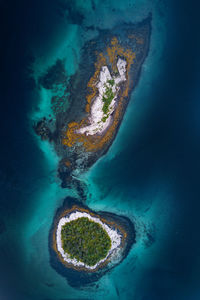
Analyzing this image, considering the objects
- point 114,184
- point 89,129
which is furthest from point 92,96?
point 114,184

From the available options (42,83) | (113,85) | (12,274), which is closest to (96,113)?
(113,85)

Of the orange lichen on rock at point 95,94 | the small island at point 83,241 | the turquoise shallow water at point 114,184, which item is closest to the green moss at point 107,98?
the orange lichen on rock at point 95,94

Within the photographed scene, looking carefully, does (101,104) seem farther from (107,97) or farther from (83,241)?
(83,241)

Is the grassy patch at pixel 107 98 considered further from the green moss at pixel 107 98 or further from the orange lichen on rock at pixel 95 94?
the orange lichen on rock at pixel 95 94

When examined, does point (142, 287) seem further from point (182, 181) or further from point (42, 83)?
point (42, 83)

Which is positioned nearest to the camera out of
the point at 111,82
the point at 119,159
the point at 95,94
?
the point at 95,94

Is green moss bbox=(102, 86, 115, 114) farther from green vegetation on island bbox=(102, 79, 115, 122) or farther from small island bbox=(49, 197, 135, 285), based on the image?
small island bbox=(49, 197, 135, 285)

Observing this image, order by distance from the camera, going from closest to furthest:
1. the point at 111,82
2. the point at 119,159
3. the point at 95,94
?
the point at 95,94 < the point at 111,82 < the point at 119,159
